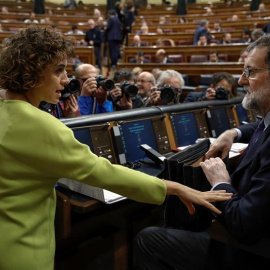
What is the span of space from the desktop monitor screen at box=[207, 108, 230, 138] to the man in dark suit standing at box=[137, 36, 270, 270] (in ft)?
3.19

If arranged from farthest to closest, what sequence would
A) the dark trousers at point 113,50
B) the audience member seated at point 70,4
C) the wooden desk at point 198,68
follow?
the audience member seated at point 70,4 → the dark trousers at point 113,50 → the wooden desk at point 198,68

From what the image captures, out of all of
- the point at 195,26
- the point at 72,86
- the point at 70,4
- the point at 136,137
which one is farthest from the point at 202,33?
the point at 70,4

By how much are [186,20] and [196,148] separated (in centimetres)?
958

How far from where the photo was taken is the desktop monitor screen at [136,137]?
2023 mm

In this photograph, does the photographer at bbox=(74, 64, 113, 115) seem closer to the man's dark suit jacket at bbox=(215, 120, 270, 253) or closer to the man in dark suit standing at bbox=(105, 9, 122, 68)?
the man's dark suit jacket at bbox=(215, 120, 270, 253)

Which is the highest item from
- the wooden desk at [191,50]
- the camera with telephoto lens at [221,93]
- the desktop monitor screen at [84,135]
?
the wooden desk at [191,50]

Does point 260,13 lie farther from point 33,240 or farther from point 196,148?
point 33,240

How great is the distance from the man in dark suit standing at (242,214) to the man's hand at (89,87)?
3.35ft

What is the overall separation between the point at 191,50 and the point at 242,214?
603 cm

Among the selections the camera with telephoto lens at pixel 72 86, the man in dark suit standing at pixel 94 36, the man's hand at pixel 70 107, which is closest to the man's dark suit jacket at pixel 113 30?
the man in dark suit standing at pixel 94 36

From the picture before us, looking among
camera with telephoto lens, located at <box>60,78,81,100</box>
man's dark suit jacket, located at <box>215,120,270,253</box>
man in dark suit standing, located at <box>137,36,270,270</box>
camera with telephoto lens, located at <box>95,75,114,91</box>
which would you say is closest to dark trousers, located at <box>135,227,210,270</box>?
man in dark suit standing, located at <box>137,36,270,270</box>

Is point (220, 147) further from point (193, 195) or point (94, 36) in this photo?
point (94, 36)

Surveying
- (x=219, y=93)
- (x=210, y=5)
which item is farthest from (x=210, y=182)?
(x=210, y=5)

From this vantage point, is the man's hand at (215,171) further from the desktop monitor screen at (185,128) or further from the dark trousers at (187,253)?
the desktop monitor screen at (185,128)
